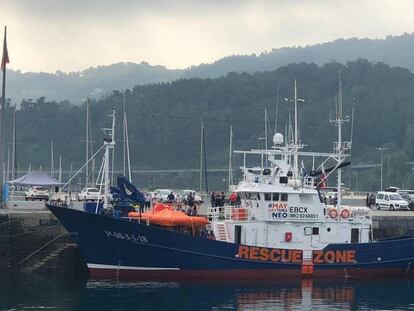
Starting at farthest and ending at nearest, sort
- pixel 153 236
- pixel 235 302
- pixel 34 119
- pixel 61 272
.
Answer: pixel 34 119
pixel 61 272
pixel 153 236
pixel 235 302

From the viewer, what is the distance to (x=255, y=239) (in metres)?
40.8

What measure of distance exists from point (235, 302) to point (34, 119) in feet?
475

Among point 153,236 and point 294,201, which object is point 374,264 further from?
point 153,236

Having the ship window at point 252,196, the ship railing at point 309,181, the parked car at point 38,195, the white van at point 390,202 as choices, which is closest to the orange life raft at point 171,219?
the ship window at point 252,196

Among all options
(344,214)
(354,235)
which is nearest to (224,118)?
(354,235)

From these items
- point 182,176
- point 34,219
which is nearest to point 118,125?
point 182,176

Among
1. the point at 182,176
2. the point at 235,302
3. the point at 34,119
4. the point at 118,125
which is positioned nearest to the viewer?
the point at 235,302

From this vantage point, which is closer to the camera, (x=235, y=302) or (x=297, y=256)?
(x=235, y=302)

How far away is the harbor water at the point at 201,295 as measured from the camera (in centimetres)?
3435

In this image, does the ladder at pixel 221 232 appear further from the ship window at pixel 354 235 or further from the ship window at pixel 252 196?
the ship window at pixel 354 235

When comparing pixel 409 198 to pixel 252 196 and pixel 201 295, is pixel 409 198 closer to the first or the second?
pixel 252 196

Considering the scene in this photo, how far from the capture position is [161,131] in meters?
159

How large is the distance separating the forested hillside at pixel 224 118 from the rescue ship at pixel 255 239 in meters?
86.4

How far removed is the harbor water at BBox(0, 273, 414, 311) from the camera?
3435 cm
